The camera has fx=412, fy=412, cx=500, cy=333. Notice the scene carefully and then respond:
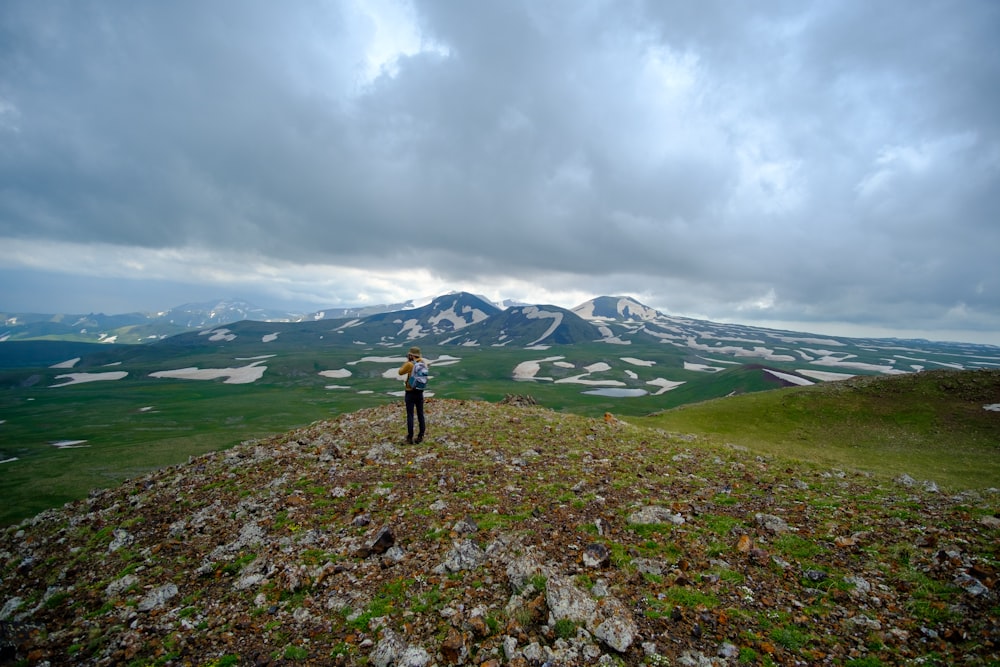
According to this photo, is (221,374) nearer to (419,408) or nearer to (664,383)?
(664,383)

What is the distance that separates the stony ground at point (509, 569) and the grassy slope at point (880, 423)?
15.0 metres

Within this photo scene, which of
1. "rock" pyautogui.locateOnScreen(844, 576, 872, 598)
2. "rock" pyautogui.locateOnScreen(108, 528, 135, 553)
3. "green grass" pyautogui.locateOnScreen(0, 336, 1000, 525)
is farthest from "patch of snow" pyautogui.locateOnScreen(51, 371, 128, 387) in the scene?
"rock" pyautogui.locateOnScreen(844, 576, 872, 598)

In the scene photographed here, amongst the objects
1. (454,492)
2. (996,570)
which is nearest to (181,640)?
(454,492)

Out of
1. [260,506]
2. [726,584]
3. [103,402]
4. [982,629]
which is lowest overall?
[103,402]

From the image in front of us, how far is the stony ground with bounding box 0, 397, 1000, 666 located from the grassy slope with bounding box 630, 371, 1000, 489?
15.0m

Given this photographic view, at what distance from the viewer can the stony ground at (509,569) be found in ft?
26.0

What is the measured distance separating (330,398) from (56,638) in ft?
417

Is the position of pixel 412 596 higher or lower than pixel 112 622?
higher

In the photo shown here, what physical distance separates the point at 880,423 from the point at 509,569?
44.3 meters

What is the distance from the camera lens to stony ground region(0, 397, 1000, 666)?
7926 mm

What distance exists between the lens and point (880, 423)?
37.7 m

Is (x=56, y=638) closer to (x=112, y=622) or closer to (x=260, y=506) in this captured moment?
(x=112, y=622)

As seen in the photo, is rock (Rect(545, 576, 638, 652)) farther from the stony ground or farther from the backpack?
the backpack

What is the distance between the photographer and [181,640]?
912cm
